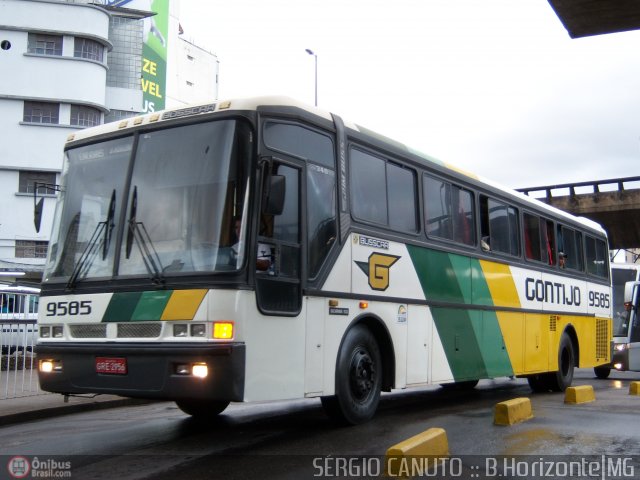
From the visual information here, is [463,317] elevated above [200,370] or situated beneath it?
elevated above

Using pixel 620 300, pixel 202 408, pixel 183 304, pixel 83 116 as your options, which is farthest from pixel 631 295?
pixel 83 116

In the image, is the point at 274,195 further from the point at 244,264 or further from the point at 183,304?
the point at 183,304

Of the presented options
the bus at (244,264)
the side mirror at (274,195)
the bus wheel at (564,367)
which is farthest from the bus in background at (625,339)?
the side mirror at (274,195)

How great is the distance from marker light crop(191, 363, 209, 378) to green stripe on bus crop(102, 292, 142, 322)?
94cm

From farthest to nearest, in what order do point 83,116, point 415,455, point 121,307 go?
1. point 83,116
2. point 121,307
3. point 415,455

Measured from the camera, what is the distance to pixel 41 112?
126 ft

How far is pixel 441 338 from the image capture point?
32.1ft

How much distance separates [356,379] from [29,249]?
32826mm

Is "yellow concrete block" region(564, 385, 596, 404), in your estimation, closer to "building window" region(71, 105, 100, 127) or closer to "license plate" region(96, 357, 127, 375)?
"license plate" region(96, 357, 127, 375)

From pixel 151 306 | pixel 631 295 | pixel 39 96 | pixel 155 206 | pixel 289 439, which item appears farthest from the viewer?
pixel 39 96

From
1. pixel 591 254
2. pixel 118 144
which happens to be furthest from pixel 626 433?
pixel 591 254

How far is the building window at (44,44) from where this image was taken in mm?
38375

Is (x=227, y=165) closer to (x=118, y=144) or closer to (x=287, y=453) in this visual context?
(x=118, y=144)

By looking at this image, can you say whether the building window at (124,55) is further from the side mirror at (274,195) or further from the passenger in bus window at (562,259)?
the side mirror at (274,195)
